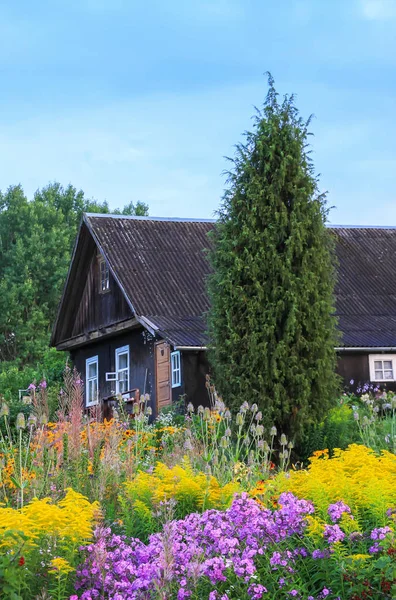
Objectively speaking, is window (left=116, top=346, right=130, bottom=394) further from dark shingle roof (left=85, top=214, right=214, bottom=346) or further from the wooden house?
dark shingle roof (left=85, top=214, right=214, bottom=346)

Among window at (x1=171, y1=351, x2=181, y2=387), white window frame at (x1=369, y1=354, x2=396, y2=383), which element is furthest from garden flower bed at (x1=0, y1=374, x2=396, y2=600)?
white window frame at (x1=369, y1=354, x2=396, y2=383)

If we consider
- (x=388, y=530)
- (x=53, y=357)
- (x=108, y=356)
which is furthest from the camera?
(x=53, y=357)

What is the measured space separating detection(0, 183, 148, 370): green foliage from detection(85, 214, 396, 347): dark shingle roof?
19.5 m

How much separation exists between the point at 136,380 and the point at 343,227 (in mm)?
8906

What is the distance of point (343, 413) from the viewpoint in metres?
15.4

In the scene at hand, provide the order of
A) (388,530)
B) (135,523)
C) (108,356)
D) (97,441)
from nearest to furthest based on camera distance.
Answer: (388,530)
(135,523)
(97,441)
(108,356)

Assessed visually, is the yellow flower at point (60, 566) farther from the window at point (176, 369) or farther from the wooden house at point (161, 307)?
the window at point (176, 369)

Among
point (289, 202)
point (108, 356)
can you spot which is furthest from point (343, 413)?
point (108, 356)

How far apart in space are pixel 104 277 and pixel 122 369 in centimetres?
263

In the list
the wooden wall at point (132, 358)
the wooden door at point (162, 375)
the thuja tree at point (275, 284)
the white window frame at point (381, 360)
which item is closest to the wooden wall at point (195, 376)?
the wooden door at point (162, 375)

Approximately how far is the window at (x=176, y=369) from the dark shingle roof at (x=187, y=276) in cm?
79

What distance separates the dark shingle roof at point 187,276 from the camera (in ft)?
74.1

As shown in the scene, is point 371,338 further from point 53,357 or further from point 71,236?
point 71,236

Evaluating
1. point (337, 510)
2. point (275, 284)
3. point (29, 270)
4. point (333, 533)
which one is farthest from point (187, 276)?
point (29, 270)
